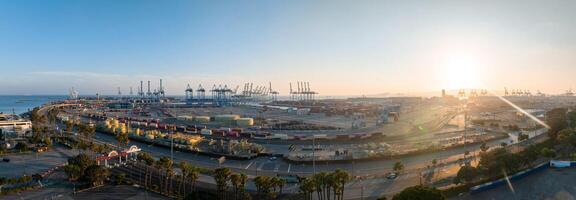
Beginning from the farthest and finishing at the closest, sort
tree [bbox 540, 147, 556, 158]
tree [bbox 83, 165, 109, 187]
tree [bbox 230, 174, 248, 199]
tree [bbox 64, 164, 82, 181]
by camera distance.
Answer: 1. tree [bbox 540, 147, 556, 158]
2. tree [bbox 64, 164, 82, 181]
3. tree [bbox 83, 165, 109, 187]
4. tree [bbox 230, 174, 248, 199]

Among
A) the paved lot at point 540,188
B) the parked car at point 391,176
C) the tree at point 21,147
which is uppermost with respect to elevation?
the tree at point 21,147

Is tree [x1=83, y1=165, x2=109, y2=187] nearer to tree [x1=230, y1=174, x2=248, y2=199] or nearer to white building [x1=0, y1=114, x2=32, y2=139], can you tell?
tree [x1=230, y1=174, x2=248, y2=199]

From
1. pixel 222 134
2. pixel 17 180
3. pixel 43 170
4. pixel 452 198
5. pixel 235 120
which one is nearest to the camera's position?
pixel 452 198

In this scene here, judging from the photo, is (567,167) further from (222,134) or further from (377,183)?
(222,134)

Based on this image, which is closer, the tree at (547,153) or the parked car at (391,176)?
the parked car at (391,176)

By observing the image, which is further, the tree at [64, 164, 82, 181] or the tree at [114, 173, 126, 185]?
the tree at [114, 173, 126, 185]

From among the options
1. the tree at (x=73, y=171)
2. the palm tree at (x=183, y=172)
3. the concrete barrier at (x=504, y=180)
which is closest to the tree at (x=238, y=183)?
the palm tree at (x=183, y=172)

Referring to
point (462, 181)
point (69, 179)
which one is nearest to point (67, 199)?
point (69, 179)

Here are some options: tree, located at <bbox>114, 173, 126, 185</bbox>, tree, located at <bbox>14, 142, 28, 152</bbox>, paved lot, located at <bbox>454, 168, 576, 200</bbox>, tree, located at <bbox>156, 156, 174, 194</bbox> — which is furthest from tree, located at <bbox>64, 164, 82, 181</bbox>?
paved lot, located at <bbox>454, 168, 576, 200</bbox>

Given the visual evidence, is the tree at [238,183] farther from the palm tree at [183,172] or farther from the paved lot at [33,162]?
the paved lot at [33,162]
